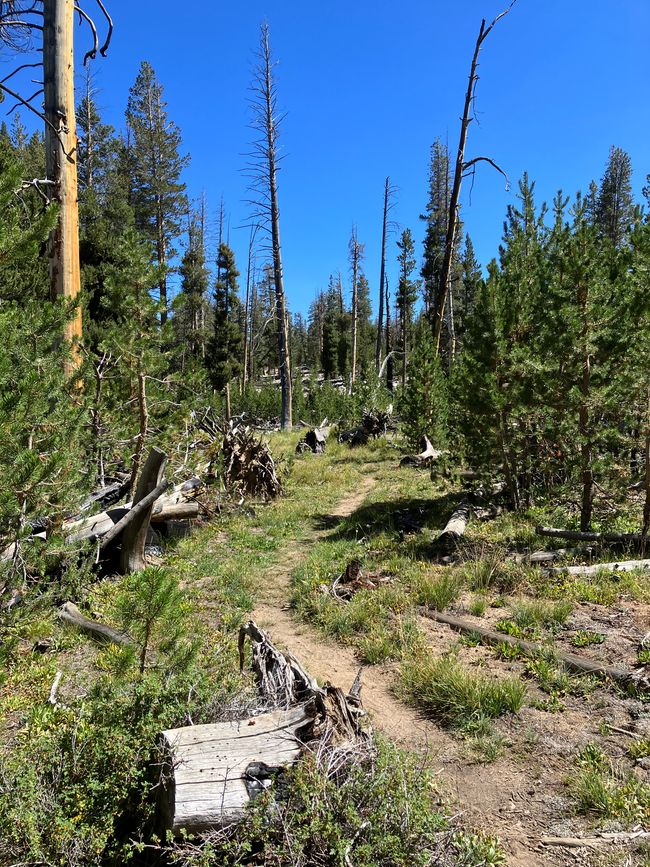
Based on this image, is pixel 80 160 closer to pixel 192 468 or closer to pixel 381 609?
pixel 192 468

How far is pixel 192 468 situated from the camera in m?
9.36

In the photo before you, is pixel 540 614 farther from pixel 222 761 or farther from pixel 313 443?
pixel 313 443

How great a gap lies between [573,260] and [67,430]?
6384 millimetres

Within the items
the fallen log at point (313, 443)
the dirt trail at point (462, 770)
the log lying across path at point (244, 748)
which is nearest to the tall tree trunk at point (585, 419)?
the dirt trail at point (462, 770)

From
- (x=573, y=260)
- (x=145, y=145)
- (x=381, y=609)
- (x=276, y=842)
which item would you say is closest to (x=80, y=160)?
(x=145, y=145)

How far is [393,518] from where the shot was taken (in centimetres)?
974

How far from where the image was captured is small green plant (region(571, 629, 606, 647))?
475 cm

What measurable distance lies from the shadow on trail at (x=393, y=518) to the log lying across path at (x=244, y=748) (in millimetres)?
5632

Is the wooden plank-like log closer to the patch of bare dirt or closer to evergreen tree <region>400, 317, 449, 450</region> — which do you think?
the patch of bare dirt

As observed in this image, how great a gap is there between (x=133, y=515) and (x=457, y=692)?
413 centimetres

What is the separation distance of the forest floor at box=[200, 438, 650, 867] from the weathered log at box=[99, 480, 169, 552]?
1.70 metres

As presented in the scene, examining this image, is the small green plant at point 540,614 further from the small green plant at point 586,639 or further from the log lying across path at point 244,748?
the log lying across path at point 244,748

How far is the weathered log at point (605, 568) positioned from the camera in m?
6.19

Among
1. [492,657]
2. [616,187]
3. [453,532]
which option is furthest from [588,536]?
[616,187]
